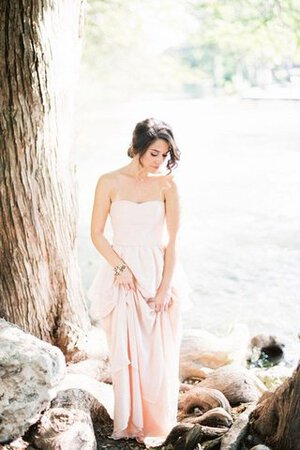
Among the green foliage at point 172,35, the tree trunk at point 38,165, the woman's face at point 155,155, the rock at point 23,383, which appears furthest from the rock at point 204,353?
the green foliage at point 172,35

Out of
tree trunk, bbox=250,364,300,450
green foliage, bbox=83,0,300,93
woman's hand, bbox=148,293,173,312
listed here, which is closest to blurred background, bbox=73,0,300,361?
green foliage, bbox=83,0,300,93

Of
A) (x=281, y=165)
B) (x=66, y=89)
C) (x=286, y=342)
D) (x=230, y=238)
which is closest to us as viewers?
(x=66, y=89)

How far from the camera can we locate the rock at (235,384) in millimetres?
3949

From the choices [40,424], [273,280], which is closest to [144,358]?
[40,424]

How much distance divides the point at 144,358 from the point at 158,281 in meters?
0.45

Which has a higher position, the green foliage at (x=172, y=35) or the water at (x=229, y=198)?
the green foliage at (x=172, y=35)

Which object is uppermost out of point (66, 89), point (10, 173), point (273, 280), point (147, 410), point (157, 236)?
point (66, 89)

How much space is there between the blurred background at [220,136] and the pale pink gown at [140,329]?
4.17 ft

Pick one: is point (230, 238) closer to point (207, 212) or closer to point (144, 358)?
point (207, 212)

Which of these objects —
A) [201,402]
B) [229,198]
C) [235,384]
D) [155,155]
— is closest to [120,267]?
[155,155]

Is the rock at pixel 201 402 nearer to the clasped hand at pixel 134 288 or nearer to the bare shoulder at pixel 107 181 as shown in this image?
the clasped hand at pixel 134 288

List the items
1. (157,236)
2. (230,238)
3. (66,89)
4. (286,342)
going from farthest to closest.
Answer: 1. (230,238)
2. (286,342)
3. (66,89)
4. (157,236)

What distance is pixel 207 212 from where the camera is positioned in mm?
12852

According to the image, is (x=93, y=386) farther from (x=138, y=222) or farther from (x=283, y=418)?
(x=283, y=418)
